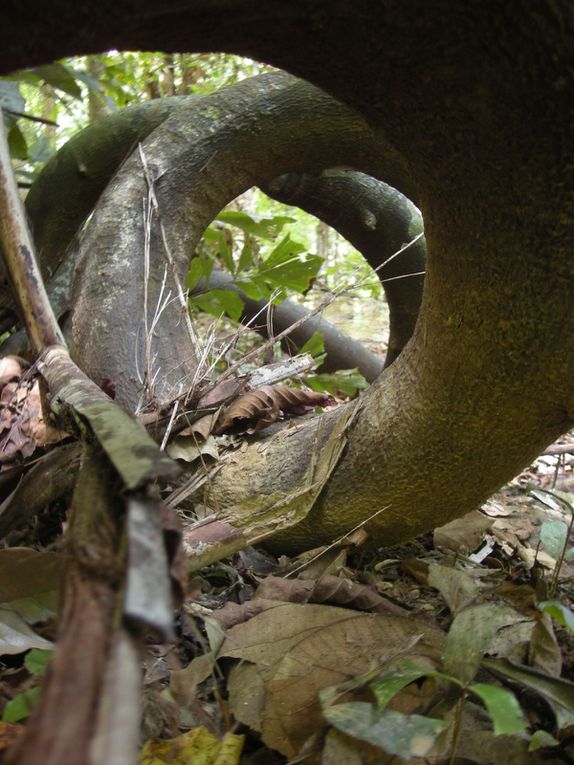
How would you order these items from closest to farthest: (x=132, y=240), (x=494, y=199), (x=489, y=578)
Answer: (x=494, y=199) < (x=489, y=578) < (x=132, y=240)

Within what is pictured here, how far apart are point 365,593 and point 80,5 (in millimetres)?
897

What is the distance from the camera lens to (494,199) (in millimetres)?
879

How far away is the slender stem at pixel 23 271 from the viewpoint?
1370 mm

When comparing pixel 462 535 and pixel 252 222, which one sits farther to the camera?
pixel 252 222

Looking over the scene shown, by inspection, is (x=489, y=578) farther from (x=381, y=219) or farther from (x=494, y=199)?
(x=381, y=219)

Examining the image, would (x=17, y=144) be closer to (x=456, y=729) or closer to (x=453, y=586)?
(x=453, y=586)

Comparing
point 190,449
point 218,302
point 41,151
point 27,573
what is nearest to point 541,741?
point 27,573

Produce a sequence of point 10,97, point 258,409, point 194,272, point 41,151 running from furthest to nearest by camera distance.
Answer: point 41,151 < point 194,272 < point 10,97 < point 258,409

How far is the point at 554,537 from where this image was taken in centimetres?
116

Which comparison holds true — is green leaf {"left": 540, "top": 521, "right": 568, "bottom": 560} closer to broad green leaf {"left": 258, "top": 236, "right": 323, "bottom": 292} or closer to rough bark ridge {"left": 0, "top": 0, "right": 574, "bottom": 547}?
rough bark ridge {"left": 0, "top": 0, "right": 574, "bottom": 547}

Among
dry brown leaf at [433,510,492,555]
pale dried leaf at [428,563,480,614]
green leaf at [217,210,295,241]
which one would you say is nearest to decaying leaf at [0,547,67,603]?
pale dried leaf at [428,563,480,614]

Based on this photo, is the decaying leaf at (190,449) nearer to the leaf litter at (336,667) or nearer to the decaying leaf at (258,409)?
the decaying leaf at (258,409)

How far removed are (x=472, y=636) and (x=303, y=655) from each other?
232 mm

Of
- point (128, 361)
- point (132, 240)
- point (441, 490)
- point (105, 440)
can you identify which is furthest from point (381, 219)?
point (105, 440)
